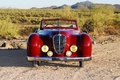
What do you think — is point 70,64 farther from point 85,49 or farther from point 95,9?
point 95,9

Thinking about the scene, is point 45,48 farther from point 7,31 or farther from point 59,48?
point 7,31

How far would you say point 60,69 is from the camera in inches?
432

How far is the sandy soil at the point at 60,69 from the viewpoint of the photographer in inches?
381

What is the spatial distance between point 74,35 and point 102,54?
3619 mm

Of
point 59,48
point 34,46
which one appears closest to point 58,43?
point 59,48

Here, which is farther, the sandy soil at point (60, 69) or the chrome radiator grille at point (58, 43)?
the chrome radiator grille at point (58, 43)

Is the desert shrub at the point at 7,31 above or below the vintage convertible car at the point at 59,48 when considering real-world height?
below

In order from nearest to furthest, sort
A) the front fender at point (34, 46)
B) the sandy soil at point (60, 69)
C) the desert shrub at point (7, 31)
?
the sandy soil at point (60, 69), the front fender at point (34, 46), the desert shrub at point (7, 31)

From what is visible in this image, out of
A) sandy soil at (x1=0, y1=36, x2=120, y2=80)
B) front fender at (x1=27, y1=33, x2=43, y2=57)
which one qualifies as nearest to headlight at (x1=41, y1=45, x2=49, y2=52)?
front fender at (x1=27, y1=33, x2=43, y2=57)

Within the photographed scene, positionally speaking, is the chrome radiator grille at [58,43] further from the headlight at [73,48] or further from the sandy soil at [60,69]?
the sandy soil at [60,69]

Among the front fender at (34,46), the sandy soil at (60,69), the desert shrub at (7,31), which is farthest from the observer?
the desert shrub at (7,31)

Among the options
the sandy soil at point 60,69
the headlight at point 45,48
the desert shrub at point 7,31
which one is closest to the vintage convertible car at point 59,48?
the headlight at point 45,48

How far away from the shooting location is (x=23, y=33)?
89.0 feet

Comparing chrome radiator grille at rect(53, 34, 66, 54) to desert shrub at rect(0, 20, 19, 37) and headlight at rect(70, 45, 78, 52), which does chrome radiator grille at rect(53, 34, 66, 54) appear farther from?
desert shrub at rect(0, 20, 19, 37)
